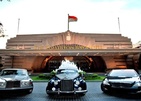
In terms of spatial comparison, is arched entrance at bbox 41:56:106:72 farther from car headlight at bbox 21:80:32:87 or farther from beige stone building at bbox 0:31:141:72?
car headlight at bbox 21:80:32:87

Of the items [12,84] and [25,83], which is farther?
[25,83]

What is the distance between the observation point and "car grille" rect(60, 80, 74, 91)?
328 inches

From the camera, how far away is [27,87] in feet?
29.9

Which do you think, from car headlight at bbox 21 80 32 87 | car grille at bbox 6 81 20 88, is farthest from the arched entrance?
car grille at bbox 6 81 20 88

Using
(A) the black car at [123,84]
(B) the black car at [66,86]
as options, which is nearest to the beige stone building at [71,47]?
(A) the black car at [123,84]

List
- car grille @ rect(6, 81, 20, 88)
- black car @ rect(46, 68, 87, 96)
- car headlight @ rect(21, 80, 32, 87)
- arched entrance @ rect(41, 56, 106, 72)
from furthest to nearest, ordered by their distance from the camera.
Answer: arched entrance @ rect(41, 56, 106, 72)
car headlight @ rect(21, 80, 32, 87)
car grille @ rect(6, 81, 20, 88)
black car @ rect(46, 68, 87, 96)

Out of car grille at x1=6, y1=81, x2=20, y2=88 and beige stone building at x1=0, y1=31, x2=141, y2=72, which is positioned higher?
beige stone building at x1=0, y1=31, x2=141, y2=72

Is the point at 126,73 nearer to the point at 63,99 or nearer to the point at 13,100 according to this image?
the point at 63,99

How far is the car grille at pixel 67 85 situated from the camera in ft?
27.3

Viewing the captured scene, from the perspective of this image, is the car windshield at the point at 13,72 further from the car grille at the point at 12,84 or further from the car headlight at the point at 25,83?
the car grille at the point at 12,84

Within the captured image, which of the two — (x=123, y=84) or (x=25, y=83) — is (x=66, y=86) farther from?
(x=123, y=84)

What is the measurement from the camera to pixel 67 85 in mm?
8375

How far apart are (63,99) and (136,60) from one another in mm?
26908

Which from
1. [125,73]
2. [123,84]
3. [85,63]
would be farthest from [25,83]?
[85,63]
